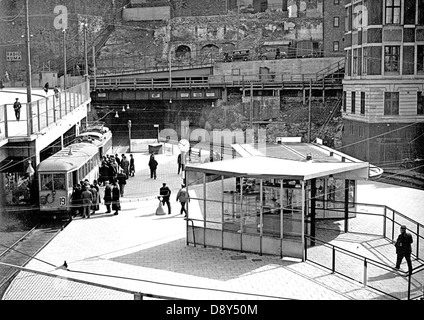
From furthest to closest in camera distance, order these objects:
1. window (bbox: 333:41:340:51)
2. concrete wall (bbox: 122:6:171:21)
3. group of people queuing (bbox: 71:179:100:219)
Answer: concrete wall (bbox: 122:6:171:21)
window (bbox: 333:41:340:51)
group of people queuing (bbox: 71:179:100:219)

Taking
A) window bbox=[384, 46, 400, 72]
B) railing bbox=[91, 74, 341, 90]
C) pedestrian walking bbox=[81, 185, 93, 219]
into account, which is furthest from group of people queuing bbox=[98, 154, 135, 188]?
railing bbox=[91, 74, 341, 90]

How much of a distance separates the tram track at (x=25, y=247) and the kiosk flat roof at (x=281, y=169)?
365cm

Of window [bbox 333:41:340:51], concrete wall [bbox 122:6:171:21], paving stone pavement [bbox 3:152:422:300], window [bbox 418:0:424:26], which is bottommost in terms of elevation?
paving stone pavement [bbox 3:152:422:300]

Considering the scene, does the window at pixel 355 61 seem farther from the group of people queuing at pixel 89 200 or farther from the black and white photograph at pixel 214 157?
the group of people queuing at pixel 89 200

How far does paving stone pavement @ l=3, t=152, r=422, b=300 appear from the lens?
31.5 feet

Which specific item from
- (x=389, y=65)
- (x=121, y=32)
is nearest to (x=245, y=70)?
(x=121, y=32)

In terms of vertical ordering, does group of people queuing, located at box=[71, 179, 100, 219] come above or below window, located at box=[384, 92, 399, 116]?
below

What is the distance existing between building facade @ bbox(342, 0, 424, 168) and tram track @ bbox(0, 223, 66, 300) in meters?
15.5

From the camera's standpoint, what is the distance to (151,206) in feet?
60.5

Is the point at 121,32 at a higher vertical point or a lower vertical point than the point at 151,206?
A: higher

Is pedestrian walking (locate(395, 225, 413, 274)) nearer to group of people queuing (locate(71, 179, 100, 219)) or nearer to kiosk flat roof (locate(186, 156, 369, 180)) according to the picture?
kiosk flat roof (locate(186, 156, 369, 180))

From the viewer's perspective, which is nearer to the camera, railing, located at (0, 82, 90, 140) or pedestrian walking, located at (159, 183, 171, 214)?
railing, located at (0, 82, 90, 140)
